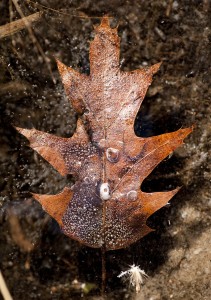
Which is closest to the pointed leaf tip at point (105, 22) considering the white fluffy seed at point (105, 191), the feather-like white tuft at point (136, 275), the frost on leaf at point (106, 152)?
the frost on leaf at point (106, 152)

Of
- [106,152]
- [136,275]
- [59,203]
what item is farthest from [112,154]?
[136,275]

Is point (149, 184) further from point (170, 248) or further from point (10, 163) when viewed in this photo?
point (10, 163)

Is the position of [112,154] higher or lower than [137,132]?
lower

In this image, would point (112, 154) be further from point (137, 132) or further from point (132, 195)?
point (137, 132)

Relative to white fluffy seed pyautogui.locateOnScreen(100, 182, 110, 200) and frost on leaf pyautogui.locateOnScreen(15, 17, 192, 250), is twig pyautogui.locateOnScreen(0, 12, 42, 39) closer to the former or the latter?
frost on leaf pyautogui.locateOnScreen(15, 17, 192, 250)

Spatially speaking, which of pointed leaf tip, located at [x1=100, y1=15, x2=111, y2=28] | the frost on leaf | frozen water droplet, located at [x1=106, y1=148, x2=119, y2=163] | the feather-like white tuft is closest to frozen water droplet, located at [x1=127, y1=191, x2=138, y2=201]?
the frost on leaf

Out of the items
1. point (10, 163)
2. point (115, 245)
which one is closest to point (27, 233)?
point (10, 163)
